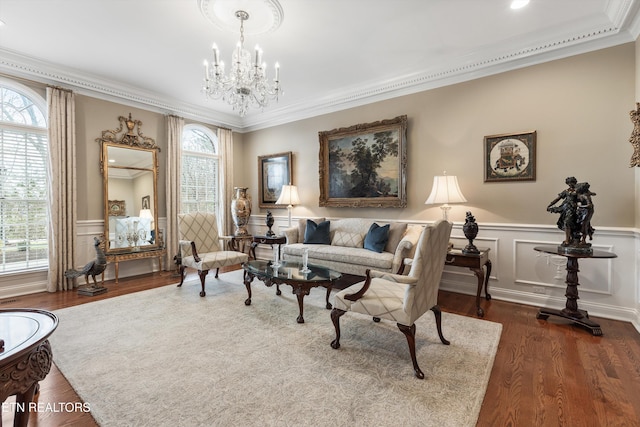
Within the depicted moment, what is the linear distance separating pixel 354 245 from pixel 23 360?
378cm

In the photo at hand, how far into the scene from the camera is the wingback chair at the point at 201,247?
4.13 m

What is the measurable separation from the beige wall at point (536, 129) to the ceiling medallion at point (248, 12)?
2278 mm

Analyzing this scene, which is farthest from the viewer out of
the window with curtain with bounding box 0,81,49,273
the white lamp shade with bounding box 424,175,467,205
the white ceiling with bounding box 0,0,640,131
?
the window with curtain with bounding box 0,81,49,273

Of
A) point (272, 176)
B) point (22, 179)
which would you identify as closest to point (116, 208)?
point (22, 179)

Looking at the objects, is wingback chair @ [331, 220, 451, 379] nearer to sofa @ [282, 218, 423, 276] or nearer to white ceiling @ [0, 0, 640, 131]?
sofa @ [282, 218, 423, 276]

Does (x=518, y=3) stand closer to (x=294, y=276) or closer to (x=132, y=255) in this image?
(x=294, y=276)

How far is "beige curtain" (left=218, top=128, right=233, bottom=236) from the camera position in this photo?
6484 mm

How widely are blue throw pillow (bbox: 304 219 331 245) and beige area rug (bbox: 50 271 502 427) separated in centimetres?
163

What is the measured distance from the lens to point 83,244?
4.63 m

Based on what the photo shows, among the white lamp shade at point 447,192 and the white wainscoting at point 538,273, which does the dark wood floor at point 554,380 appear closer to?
the white wainscoting at point 538,273

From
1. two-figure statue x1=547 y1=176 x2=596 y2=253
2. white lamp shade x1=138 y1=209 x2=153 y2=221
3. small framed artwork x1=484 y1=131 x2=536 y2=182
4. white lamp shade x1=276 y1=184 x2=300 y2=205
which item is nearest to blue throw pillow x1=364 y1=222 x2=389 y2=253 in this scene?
small framed artwork x1=484 y1=131 x2=536 y2=182

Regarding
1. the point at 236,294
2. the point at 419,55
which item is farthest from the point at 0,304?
the point at 419,55

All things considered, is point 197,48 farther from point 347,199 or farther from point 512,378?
point 512,378

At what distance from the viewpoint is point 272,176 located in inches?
250
